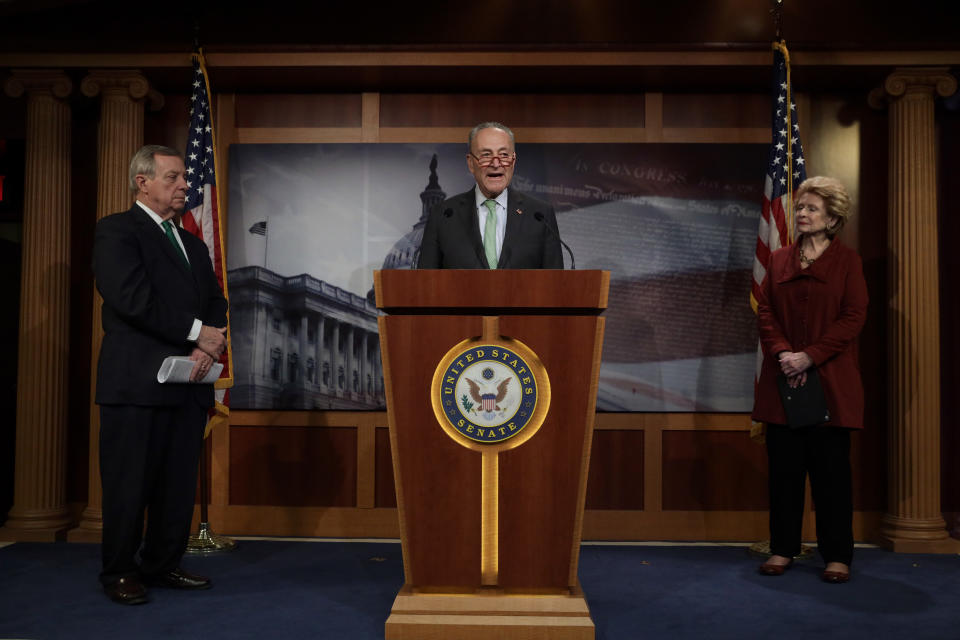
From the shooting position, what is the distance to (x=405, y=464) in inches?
96.4

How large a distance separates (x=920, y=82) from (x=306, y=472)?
3.89 m

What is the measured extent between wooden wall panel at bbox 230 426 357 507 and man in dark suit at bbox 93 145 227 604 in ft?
3.96

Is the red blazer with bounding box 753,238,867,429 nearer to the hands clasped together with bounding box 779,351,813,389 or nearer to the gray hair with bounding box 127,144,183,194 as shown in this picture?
the hands clasped together with bounding box 779,351,813,389

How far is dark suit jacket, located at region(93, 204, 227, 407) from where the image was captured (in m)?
3.03

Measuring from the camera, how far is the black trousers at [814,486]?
3.56m

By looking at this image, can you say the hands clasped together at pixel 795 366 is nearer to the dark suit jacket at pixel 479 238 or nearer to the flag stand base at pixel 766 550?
the flag stand base at pixel 766 550

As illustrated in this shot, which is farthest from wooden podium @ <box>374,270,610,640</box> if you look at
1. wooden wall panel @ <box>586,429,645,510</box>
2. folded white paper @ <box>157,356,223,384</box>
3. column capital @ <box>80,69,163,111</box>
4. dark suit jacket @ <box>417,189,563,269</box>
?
column capital @ <box>80,69,163,111</box>

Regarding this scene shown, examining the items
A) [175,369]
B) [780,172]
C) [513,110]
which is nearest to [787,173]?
[780,172]

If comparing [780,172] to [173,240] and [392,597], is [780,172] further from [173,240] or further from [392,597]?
[173,240]

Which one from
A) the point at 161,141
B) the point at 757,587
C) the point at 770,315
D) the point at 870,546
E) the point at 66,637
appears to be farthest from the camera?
the point at 161,141

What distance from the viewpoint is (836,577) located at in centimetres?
347

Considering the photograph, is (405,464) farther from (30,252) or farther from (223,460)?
(30,252)

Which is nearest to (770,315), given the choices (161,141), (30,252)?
(161,141)

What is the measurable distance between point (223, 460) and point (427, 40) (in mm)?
2542
